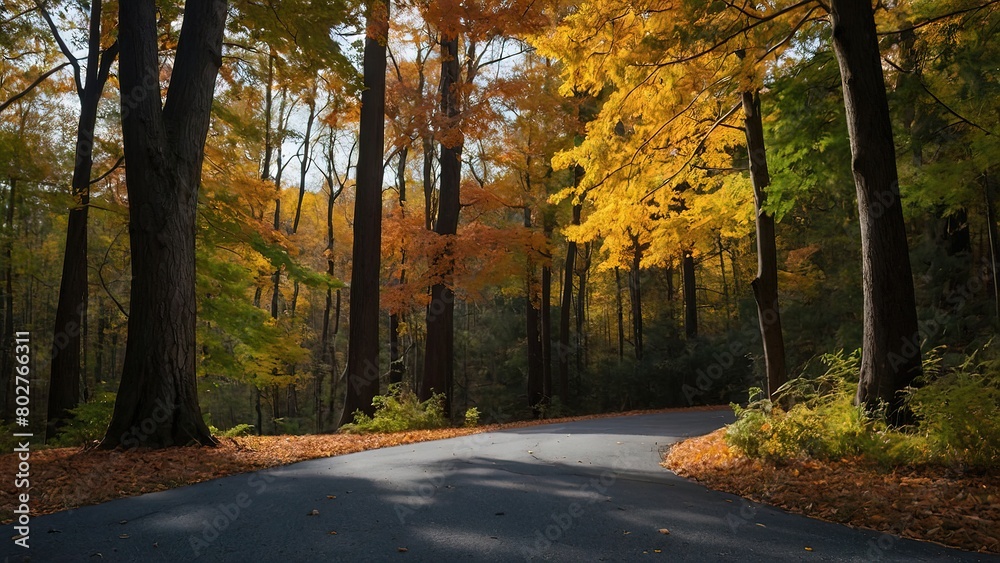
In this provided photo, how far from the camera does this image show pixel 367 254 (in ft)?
46.7

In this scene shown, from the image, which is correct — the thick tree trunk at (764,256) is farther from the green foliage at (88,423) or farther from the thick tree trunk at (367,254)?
the green foliage at (88,423)

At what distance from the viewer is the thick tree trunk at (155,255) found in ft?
25.5

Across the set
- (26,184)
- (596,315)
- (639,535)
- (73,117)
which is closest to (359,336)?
(26,184)

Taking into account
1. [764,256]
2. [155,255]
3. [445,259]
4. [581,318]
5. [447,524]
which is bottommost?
[447,524]

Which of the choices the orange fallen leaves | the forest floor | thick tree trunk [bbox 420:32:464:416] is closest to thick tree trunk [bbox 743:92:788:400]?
the forest floor

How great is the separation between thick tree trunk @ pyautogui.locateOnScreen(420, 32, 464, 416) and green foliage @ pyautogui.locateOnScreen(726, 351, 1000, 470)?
34.3ft

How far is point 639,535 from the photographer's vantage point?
4105 mm

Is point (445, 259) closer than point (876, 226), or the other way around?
point (876, 226)

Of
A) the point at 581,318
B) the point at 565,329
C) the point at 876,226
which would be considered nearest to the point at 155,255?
the point at 876,226

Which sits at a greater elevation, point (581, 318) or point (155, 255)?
point (581, 318)

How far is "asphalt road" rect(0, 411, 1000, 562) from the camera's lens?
→ 12.1 ft

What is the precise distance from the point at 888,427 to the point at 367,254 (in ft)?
36.1

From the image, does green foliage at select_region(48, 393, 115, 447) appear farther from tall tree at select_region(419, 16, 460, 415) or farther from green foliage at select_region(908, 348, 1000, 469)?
green foliage at select_region(908, 348, 1000, 469)

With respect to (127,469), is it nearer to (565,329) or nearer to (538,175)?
(538,175)
